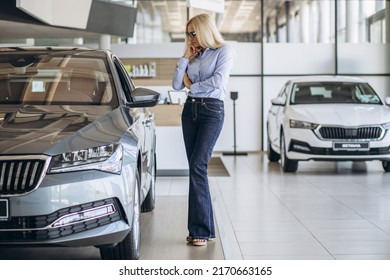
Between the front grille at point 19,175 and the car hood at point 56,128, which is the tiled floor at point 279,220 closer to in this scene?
the car hood at point 56,128

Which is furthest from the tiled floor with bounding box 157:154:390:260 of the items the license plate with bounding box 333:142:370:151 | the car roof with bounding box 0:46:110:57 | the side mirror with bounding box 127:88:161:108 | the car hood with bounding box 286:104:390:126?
the car roof with bounding box 0:46:110:57

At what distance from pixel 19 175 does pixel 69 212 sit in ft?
1.10

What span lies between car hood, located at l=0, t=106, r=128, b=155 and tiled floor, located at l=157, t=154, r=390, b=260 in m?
1.33

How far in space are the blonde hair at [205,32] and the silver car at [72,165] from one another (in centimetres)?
59

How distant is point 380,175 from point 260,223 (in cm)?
463

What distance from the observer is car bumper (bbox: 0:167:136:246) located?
4375mm

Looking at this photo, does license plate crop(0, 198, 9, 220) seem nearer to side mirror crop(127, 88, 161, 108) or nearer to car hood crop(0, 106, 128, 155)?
car hood crop(0, 106, 128, 155)

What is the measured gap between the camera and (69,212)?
4.46m

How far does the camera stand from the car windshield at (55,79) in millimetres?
5598

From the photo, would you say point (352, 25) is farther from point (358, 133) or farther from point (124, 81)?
point (124, 81)

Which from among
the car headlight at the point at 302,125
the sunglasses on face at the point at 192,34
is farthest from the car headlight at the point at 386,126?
the sunglasses on face at the point at 192,34

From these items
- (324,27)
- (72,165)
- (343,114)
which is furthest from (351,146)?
(324,27)
